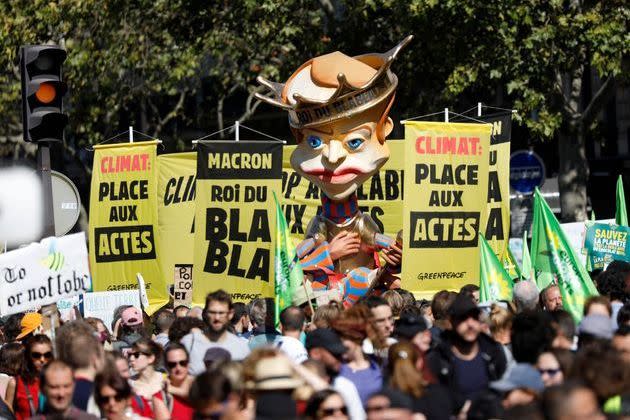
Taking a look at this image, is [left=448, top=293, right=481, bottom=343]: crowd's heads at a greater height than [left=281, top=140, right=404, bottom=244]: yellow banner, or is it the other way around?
[left=281, top=140, right=404, bottom=244]: yellow banner

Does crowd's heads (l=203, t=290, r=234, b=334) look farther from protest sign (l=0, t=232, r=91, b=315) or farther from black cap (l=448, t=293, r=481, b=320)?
black cap (l=448, t=293, r=481, b=320)

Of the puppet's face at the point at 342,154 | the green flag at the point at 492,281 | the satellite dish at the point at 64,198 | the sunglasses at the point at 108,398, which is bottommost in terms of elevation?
the sunglasses at the point at 108,398

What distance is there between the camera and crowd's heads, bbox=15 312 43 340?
12870mm

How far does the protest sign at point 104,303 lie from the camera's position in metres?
15.7

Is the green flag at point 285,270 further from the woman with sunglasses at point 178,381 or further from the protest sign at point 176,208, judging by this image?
the protest sign at point 176,208

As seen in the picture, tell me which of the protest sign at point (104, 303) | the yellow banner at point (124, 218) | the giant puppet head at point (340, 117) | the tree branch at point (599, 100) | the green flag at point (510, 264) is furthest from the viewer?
the tree branch at point (599, 100)

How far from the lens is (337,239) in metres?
15.5

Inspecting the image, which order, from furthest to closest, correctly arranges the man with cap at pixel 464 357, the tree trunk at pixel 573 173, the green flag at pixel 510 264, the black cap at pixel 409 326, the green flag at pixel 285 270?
the tree trunk at pixel 573 173 < the green flag at pixel 510 264 < the green flag at pixel 285 270 < the black cap at pixel 409 326 < the man with cap at pixel 464 357

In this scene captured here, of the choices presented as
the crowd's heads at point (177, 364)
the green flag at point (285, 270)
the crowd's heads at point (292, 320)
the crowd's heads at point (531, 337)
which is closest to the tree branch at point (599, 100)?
the green flag at point (285, 270)

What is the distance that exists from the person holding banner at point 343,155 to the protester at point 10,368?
4.49 metres

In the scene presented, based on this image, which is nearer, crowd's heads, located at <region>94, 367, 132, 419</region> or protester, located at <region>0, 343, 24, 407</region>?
crowd's heads, located at <region>94, 367, 132, 419</region>

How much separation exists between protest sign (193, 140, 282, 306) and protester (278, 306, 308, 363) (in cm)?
459

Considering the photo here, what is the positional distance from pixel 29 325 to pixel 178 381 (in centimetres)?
361

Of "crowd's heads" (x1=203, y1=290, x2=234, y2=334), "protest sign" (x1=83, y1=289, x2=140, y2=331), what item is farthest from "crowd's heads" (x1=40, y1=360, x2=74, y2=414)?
"protest sign" (x1=83, y1=289, x2=140, y2=331)
